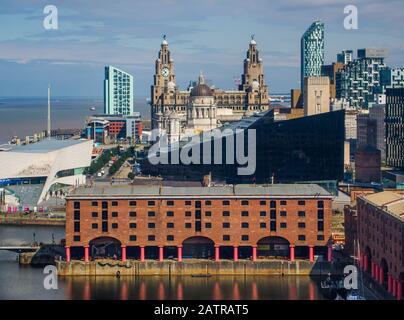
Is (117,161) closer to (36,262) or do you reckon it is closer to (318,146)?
(318,146)

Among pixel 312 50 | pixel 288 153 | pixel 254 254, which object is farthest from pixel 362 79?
pixel 254 254

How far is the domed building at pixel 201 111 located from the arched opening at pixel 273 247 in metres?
31.9

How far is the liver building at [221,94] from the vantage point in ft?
226

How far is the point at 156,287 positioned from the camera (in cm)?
2552

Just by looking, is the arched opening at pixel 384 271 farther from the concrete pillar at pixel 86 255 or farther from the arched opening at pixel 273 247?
the concrete pillar at pixel 86 255

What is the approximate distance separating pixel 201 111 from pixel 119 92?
70.2 m

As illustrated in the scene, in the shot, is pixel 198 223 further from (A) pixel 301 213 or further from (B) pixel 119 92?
(B) pixel 119 92

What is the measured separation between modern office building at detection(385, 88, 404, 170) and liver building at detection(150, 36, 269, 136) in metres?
13.4

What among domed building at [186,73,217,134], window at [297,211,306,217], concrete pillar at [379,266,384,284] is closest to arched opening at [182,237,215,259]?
window at [297,211,306,217]

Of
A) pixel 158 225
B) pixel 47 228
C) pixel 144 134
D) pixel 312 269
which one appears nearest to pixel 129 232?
pixel 158 225

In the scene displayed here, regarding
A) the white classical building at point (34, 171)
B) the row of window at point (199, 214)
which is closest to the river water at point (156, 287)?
the row of window at point (199, 214)

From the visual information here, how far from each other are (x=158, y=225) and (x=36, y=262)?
3.52 meters

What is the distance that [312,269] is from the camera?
27.2m

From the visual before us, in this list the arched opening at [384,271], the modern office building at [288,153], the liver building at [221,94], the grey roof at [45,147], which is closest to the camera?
the arched opening at [384,271]
